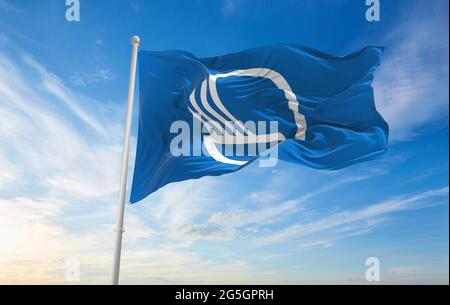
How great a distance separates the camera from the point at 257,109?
11.9 meters

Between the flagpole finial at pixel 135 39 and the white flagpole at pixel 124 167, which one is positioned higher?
the flagpole finial at pixel 135 39

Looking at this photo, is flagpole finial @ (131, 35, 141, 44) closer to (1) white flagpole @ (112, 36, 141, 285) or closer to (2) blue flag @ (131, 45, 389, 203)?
(1) white flagpole @ (112, 36, 141, 285)

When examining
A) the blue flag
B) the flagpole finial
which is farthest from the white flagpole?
the blue flag

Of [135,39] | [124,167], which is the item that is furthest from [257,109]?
[124,167]

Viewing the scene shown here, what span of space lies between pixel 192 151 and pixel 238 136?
1.33 metres

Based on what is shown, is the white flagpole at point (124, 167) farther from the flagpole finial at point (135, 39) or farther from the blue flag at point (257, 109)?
the blue flag at point (257, 109)

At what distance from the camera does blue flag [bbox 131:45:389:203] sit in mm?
11094

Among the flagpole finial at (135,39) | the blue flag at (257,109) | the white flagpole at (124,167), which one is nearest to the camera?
the white flagpole at (124,167)

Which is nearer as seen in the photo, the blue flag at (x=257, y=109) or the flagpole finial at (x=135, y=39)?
the blue flag at (x=257, y=109)

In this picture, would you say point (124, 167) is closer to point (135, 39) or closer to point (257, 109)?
point (135, 39)

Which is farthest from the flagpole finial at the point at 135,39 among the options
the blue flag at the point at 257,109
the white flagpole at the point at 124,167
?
the blue flag at the point at 257,109

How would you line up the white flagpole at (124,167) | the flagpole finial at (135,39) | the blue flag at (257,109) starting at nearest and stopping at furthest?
the white flagpole at (124,167)
the blue flag at (257,109)
the flagpole finial at (135,39)

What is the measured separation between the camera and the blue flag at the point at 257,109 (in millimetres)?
11094

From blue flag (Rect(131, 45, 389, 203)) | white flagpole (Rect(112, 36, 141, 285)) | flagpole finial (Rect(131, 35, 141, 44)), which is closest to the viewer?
white flagpole (Rect(112, 36, 141, 285))
